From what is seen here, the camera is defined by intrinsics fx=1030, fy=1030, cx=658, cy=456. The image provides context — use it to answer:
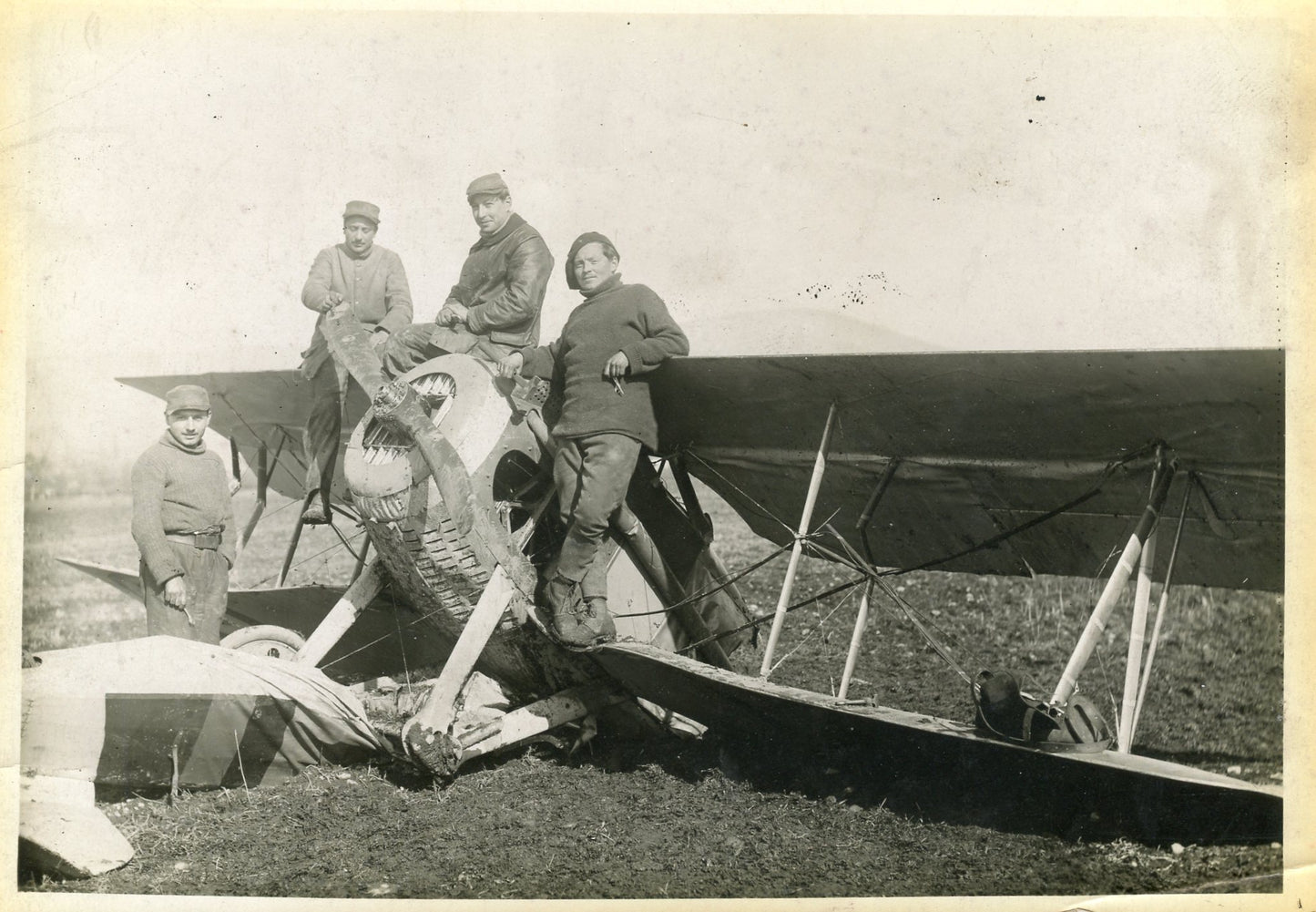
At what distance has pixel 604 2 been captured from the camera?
498cm

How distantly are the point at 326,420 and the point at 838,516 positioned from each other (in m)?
3.31

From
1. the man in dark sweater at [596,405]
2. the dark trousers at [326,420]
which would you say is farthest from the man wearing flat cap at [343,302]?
the man in dark sweater at [596,405]

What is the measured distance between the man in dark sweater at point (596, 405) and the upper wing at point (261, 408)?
190 cm

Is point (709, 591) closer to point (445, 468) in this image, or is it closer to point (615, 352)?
point (615, 352)

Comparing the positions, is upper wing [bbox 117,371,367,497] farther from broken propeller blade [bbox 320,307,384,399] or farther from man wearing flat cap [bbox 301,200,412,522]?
broken propeller blade [bbox 320,307,384,399]

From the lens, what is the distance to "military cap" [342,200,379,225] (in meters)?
5.87

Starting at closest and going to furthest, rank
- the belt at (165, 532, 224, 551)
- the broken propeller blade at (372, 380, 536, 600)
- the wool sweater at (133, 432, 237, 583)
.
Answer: the broken propeller blade at (372, 380, 536, 600) < the wool sweater at (133, 432, 237, 583) < the belt at (165, 532, 224, 551)

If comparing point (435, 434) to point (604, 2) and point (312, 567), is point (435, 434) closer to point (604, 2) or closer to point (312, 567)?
point (604, 2)

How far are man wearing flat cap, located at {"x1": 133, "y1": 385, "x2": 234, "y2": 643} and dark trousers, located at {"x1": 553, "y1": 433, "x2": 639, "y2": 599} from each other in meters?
2.00

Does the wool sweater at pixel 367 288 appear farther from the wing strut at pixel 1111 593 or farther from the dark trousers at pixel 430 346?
the wing strut at pixel 1111 593

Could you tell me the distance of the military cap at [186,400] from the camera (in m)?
5.55

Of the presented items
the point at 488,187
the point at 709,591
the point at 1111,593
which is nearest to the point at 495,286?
the point at 488,187

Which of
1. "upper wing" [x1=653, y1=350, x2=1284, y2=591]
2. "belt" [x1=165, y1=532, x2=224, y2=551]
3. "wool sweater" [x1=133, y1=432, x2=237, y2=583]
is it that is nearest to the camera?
"upper wing" [x1=653, y1=350, x2=1284, y2=591]

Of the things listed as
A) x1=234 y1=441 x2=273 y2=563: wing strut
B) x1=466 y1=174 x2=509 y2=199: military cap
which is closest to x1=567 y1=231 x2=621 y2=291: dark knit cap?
x1=466 y1=174 x2=509 y2=199: military cap
